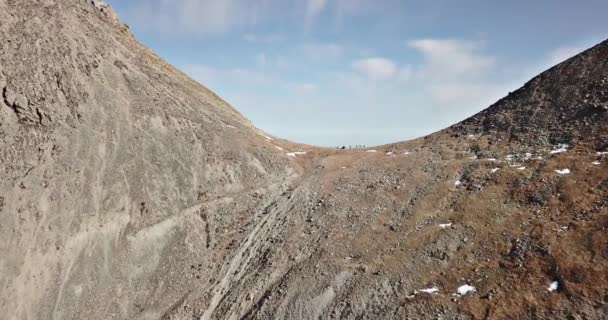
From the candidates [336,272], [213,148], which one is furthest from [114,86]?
[336,272]

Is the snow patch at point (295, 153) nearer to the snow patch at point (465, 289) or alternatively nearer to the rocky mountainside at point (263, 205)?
the rocky mountainside at point (263, 205)

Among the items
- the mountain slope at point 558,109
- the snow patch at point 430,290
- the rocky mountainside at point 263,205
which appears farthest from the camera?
the mountain slope at point 558,109

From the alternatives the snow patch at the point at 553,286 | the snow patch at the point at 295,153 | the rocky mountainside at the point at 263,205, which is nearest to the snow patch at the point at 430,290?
the rocky mountainside at the point at 263,205

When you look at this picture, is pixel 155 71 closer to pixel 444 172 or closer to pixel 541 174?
pixel 444 172

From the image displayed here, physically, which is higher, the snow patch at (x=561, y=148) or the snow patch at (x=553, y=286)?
the snow patch at (x=561, y=148)

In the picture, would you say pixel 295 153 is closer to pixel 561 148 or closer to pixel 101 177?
pixel 101 177

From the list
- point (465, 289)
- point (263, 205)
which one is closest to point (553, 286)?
point (465, 289)

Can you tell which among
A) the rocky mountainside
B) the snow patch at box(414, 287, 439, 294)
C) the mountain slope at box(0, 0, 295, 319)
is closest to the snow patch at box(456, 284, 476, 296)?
the rocky mountainside
